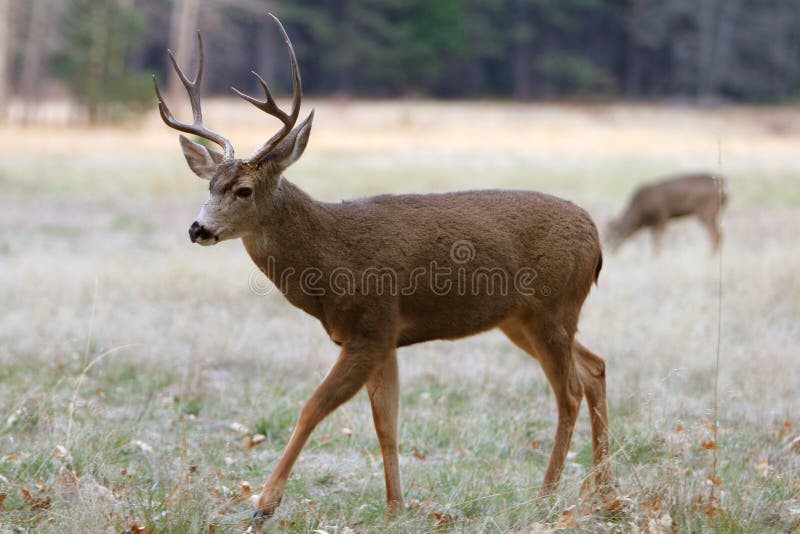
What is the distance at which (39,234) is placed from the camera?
1583 cm

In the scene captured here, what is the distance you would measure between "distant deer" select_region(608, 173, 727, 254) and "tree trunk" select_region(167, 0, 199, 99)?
74.8ft

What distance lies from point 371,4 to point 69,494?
5325 cm

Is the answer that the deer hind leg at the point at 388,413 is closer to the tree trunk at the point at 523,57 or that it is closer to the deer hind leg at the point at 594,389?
the deer hind leg at the point at 594,389

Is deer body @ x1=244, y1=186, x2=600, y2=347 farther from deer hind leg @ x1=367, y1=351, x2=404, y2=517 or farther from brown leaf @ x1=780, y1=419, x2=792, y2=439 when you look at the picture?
brown leaf @ x1=780, y1=419, x2=792, y2=439

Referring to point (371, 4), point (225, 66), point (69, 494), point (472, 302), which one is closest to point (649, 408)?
point (472, 302)

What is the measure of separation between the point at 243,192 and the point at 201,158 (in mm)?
543

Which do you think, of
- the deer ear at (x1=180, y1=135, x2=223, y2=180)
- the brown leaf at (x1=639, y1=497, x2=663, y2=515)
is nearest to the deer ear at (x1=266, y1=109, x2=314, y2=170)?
the deer ear at (x1=180, y1=135, x2=223, y2=180)

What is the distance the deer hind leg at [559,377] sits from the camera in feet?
18.0

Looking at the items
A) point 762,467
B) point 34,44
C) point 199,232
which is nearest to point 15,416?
point 199,232

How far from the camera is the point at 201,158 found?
5.42 m

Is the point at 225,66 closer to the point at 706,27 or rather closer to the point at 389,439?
the point at 706,27

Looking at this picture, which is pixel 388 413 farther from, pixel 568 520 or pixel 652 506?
pixel 652 506

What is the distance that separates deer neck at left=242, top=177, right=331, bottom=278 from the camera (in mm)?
5145

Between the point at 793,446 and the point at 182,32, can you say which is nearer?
the point at 793,446
